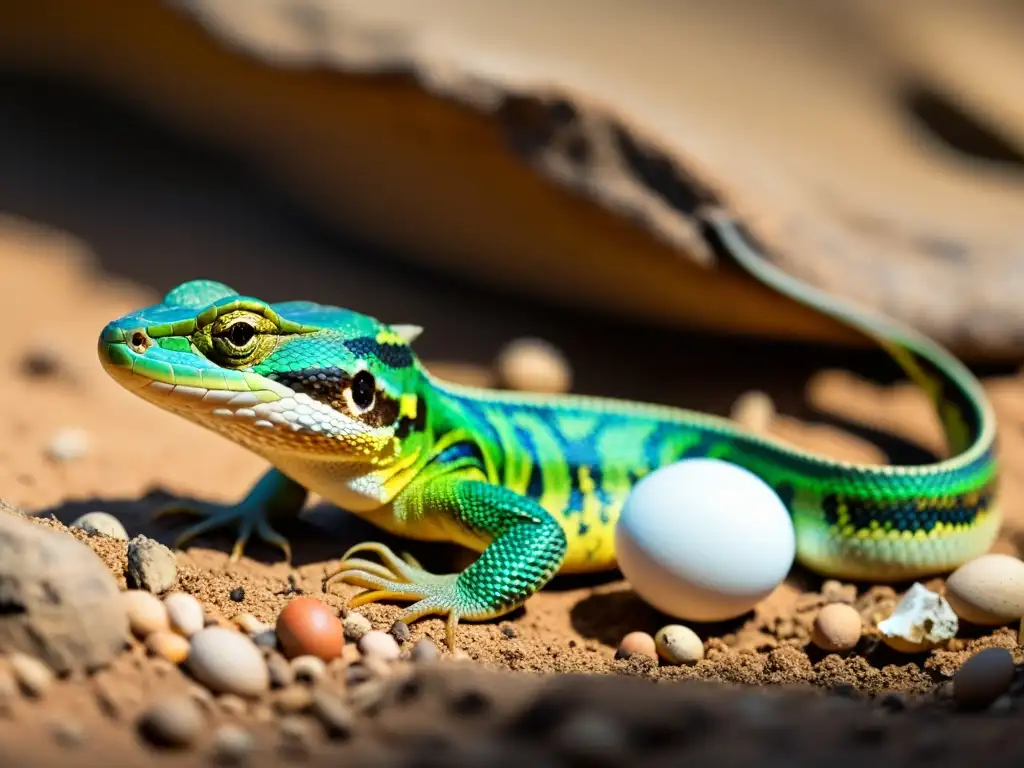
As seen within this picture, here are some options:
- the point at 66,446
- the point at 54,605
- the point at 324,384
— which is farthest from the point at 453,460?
the point at 66,446

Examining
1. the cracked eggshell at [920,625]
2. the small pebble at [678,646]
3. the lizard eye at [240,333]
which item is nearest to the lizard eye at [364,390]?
the lizard eye at [240,333]

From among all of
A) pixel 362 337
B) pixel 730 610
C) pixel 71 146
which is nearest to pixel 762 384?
pixel 730 610

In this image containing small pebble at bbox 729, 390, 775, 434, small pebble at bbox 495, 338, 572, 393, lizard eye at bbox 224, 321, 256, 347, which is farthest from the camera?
small pebble at bbox 495, 338, 572, 393

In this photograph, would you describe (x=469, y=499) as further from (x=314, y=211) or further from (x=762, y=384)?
(x=314, y=211)

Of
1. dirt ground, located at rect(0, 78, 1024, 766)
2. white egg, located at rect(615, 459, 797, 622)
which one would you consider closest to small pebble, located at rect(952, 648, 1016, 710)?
dirt ground, located at rect(0, 78, 1024, 766)

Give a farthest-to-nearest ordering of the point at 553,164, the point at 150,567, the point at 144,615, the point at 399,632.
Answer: the point at 553,164 → the point at 399,632 → the point at 150,567 → the point at 144,615

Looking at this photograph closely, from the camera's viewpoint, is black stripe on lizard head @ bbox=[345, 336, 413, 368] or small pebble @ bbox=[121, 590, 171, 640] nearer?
small pebble @ bbox=[121, 590, 171, 640]

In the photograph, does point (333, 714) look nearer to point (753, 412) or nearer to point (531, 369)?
point (531, 369)

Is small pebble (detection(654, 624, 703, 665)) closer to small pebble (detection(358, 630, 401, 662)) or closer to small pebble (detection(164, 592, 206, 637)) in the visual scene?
small pebble (detection(358, 630, 401, 662))
